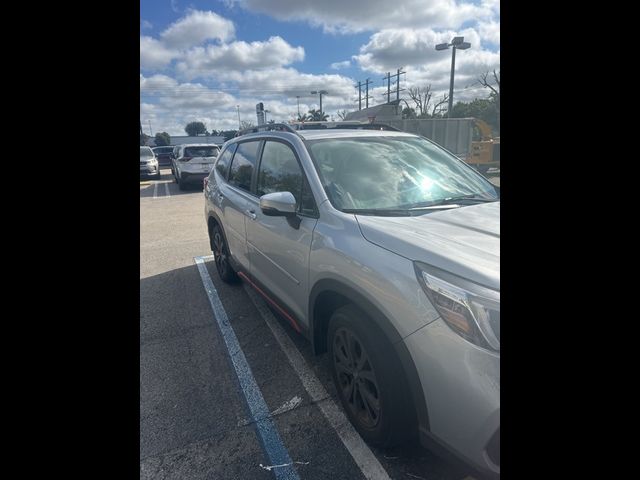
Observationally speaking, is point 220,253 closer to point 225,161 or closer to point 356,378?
point 225,161

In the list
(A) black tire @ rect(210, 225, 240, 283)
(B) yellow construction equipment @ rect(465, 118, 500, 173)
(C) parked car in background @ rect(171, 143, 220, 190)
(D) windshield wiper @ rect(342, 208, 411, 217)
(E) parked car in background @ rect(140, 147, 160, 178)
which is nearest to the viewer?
(D) windshield wiper @ rect(342, 208, 411, 217)

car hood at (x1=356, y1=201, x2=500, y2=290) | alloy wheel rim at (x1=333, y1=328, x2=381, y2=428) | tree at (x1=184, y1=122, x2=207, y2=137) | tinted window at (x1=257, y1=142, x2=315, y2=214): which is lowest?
alloy wheel rim at (x1=333, y1=328, x2=381, y2=428)

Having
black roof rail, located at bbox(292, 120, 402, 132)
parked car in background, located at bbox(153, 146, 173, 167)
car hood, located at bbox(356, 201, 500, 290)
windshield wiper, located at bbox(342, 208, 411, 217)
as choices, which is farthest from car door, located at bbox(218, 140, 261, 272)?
parked car in background, located at bbox(153, 146, 173, 167)

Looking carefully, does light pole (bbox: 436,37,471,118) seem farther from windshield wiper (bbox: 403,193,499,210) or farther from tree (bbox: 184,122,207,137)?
tree (bbox: 184,122,207,137)

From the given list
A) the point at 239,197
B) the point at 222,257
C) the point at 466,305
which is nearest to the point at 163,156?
the point at 222,257

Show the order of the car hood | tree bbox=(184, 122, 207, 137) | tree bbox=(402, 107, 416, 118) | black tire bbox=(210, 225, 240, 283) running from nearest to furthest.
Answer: the car hood
black tire bbox=(210, 225, 240, 283)
tree bbox=(402, 107, 416, 118)
tree bbox=(184, 122, 207, 137)

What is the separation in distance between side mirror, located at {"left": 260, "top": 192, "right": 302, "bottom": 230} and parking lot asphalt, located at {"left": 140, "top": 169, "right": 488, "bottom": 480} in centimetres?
121

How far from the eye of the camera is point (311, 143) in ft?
9.19

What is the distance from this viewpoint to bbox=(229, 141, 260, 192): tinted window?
3.63 meters

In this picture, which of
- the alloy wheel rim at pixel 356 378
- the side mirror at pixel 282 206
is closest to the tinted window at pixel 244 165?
the side mirror at pixel 282 206

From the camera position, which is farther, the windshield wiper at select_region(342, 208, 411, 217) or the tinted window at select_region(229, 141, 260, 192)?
the tinted window at select_region(229, 141, 260, 192)

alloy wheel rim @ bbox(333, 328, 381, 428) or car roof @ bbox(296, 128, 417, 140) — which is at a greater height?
car roof @ bbox(296, 128, 417, 140)

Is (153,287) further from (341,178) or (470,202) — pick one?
(470,202)

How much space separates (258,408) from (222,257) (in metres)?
2.46
